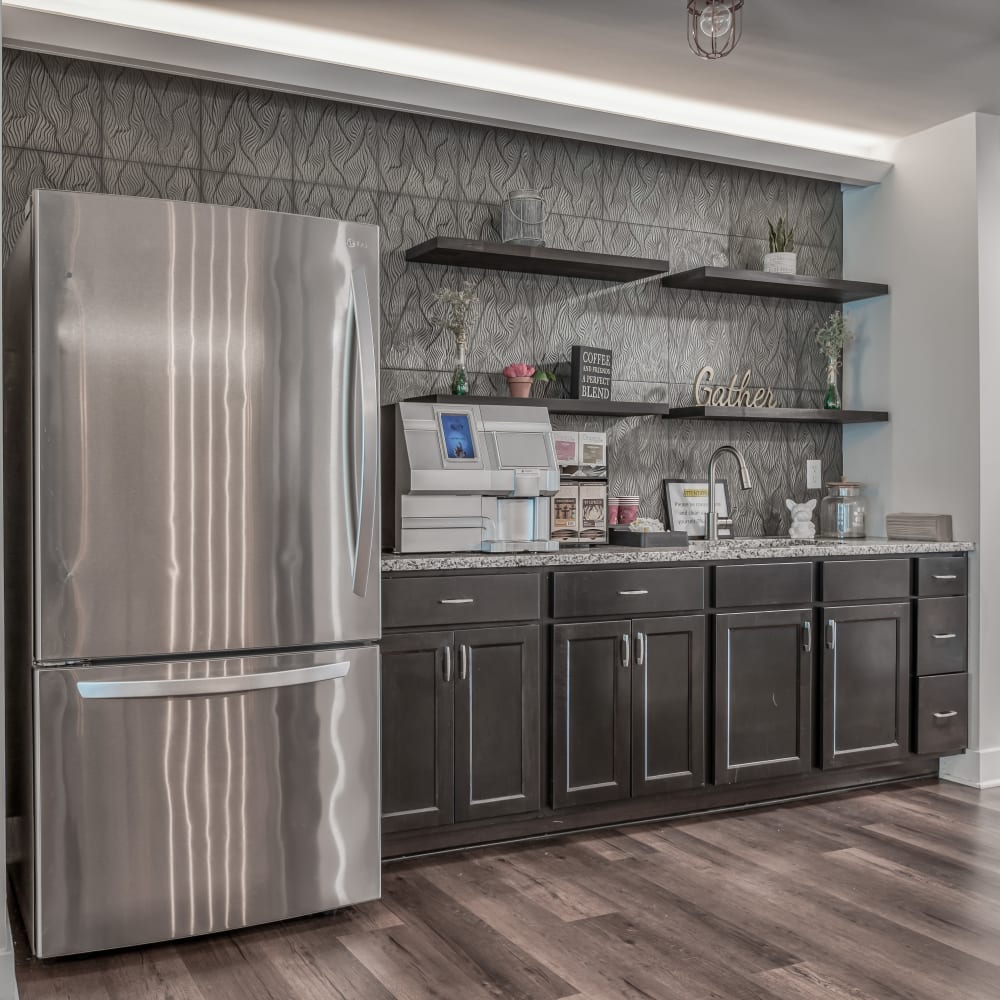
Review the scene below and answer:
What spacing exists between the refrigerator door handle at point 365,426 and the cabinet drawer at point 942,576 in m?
2.30

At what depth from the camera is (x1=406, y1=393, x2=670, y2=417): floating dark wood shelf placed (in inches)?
146

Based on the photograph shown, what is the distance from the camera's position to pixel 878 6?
3.25 m

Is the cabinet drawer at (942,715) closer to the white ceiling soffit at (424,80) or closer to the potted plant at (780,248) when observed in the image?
the potted plant at (780,248)

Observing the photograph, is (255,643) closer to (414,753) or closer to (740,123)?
(414,753)

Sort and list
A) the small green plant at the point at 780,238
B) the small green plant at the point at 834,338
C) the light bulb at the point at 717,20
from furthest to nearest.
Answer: the small green plant at the point at 834,338 < the small green plant at the point at 780,238 < the light bulb at the point at 717,20

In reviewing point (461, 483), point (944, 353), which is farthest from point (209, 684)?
point (944, 353)

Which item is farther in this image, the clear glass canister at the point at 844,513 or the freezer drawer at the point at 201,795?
the clear glass canister at the point at 844,513

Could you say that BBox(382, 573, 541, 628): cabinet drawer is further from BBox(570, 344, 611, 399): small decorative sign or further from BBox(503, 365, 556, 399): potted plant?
BBox(570, 344, 611, 399): small decorative sign

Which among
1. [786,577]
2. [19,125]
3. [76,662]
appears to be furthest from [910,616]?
[19,125]

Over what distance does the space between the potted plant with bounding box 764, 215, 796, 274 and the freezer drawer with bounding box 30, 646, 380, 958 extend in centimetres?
251

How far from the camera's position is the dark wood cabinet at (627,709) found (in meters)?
3.44

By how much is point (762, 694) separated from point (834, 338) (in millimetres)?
1683

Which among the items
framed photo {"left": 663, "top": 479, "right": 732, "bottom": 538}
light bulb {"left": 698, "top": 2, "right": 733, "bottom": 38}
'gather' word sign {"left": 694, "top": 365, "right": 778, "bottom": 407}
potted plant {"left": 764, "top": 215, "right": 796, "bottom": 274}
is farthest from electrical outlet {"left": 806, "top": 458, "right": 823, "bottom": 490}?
light bulb {"left": 698, "top": 2, "right": 733, "bottom": 38}

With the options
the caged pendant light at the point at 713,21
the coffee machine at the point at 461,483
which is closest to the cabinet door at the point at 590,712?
the coffee machine at the point at 461,483
